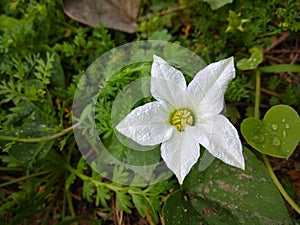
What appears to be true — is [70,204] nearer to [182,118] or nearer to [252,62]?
[182,118]

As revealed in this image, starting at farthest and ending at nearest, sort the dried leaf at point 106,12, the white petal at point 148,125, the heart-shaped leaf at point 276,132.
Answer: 1. the dried leaf at point 106,12
2. the heart-shaped leaf at point 276,132
3. the white petal at point 148,125

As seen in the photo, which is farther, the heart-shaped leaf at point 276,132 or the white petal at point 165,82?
the heart-shaped leaf at point 276,132

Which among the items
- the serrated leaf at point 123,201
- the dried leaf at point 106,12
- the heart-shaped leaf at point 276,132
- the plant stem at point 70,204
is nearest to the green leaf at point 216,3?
the dried leaf at point 106,12

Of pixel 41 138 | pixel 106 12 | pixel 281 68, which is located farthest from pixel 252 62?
pixel 41 138

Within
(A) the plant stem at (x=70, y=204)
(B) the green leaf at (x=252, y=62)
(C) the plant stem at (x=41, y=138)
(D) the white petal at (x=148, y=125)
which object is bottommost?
(A) the plant stem at (x=70, y=204)

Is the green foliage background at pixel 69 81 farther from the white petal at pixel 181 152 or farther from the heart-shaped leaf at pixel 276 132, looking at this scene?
the white petal at pixel 181 152

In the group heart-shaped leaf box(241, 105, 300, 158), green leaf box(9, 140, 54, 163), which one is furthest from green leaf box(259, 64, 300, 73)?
green leaf box(9, 140, 54, 163)

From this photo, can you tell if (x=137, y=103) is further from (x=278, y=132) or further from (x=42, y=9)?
(x=42, y=9)
